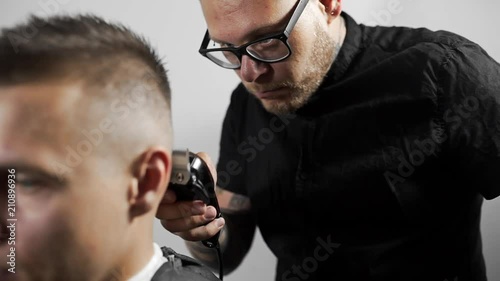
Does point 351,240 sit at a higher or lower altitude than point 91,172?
lower

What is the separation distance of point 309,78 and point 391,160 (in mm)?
237

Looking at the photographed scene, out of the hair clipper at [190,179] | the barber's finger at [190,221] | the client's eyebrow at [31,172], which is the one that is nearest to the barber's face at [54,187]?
the client's eyebrow at [31,172]

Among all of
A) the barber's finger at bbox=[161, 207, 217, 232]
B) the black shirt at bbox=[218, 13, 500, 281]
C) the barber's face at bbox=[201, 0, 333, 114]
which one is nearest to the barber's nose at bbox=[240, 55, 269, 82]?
the barber's face at bbox=[201, 0, 333, 114]

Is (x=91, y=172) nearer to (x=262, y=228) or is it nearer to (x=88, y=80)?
(x=88, y=80)

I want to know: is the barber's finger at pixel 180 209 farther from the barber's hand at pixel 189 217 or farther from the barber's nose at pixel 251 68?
the barber's nose at pixel 251 68

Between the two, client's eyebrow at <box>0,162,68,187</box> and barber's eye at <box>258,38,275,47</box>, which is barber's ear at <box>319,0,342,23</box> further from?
client's eyebrow at <box>0,162,68,187</box>

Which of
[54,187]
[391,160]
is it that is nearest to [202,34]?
[391,160]

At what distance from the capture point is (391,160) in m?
1.10

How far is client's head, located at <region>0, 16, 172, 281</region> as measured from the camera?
0.60m

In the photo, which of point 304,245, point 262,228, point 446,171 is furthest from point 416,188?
point 262,228

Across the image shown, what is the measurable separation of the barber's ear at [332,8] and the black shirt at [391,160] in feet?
0.22

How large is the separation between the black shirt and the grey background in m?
0.18

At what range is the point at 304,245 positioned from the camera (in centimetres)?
121

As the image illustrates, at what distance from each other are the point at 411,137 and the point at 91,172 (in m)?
0.70
